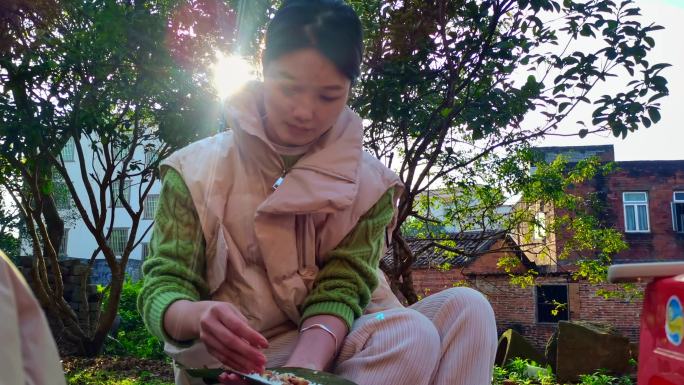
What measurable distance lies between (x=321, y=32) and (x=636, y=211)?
20806mm

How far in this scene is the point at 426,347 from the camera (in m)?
1.61

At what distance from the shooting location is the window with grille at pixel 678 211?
816 inches

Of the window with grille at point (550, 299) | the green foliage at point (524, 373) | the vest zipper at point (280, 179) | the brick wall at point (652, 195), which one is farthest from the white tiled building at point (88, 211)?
the brick wall at point (652, 195)

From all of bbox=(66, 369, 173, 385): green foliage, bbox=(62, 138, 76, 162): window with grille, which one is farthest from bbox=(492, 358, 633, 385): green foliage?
bbox=(62, 138, 76, 162): window with grille

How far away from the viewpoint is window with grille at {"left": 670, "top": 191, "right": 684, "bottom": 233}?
68.0 feet

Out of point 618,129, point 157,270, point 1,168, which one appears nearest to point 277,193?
point 157,270

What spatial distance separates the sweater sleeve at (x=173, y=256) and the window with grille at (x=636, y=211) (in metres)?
20.6

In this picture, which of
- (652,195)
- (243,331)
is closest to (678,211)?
(652,195)

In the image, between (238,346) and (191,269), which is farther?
(191,269)

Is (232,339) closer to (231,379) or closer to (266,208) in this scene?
(231,379)

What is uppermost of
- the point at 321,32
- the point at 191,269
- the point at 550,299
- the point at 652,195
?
the point at 652,195

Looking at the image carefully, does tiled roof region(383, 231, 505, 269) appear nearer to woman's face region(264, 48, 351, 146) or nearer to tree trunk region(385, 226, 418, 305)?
tree trunk region(385, 226, 418, 305)

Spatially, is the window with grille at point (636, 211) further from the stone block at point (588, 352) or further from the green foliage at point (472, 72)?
the green foliage at point (472, 72)

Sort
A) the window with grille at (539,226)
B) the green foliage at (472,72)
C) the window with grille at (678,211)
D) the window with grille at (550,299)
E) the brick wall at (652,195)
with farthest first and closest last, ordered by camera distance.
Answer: the window with grille at (678,211) < the brick wall at (652,195) < the window with grille at (550,299) < the window with grille at (539,226) < the green foliage at (472,72)
